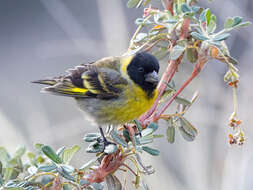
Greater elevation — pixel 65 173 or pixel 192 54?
pixel 192 54

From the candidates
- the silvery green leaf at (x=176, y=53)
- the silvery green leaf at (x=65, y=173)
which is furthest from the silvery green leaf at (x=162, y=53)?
the silvery green leaf at (x=65, y=173)

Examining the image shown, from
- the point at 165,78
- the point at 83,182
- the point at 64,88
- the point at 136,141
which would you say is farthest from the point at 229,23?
the point at 64,88

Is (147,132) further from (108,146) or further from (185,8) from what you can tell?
(185,8)

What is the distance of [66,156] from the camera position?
61.4 inches

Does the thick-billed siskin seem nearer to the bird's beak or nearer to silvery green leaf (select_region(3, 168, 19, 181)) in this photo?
the bird's beak

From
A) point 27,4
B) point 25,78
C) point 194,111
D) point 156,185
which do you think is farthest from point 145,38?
point 27,4

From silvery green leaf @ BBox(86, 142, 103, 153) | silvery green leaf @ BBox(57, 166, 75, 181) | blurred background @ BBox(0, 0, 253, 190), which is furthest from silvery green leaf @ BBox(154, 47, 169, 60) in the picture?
blurred background @ BBox(0, 0, 253, 190)

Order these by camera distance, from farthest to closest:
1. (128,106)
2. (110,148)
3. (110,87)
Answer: (110,87), (128,106), (110,148)

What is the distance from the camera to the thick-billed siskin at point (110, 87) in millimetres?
2281

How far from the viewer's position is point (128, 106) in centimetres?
227

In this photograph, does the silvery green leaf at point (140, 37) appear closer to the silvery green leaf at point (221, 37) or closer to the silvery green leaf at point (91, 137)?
the silvery green leaf at point (221, 37)

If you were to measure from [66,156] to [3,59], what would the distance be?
7.38 m

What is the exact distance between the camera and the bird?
2.28m

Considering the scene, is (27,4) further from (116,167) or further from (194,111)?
(116,167)
